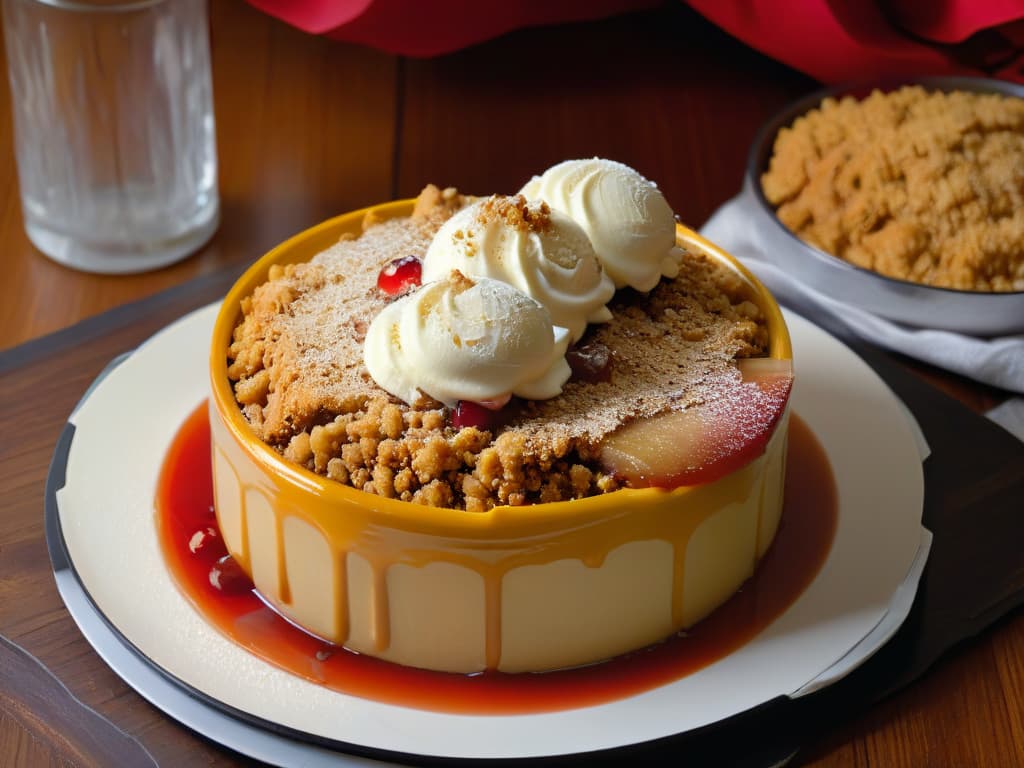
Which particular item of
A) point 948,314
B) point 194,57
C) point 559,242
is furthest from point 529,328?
point 194,57

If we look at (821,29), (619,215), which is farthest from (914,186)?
(619,215)

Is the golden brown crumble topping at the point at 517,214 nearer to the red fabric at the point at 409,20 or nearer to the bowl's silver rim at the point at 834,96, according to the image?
the bowl's silver rim at the point at 834,96

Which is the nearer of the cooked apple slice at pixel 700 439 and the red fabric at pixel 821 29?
the cooked apple slice at pixel 700 439

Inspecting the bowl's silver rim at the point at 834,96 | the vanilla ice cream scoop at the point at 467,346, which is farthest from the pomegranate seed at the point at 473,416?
the bowl's silver rim at the point at 834,96

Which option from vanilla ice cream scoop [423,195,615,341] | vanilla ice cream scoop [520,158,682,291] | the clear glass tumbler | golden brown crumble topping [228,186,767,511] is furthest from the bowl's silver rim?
the clear glass tumbler

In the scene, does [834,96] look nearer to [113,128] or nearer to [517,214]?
[517,214]

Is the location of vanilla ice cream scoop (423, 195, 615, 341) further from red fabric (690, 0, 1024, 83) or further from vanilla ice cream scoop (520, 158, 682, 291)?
red fabric (690, 0, 1024, 83)

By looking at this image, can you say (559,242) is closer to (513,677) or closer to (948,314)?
(513,677)
